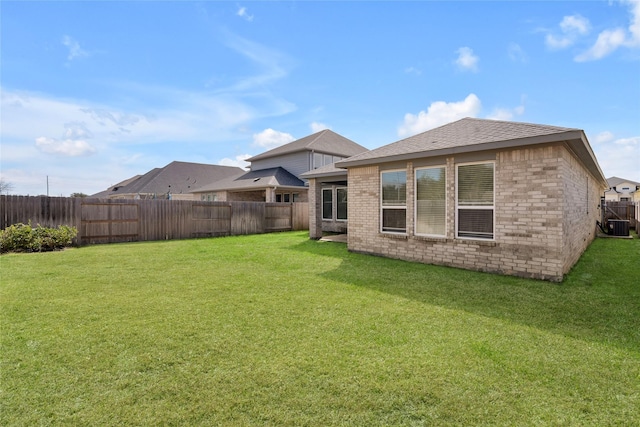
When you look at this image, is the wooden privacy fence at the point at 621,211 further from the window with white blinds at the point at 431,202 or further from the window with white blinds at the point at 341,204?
the window with white blinds at the point at 431,202

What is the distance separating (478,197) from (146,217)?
1268cm

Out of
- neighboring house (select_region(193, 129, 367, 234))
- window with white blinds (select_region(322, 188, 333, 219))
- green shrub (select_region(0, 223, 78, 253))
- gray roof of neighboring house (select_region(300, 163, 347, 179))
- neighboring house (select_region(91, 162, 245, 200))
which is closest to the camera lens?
green shrub (select_region(0, 223, 78, 253))

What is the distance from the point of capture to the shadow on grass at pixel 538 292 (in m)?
3.94

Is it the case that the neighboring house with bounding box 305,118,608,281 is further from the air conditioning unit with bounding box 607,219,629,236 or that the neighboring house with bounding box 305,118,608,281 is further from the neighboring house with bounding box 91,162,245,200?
the neighboring house with bounding box 91,162,245,200

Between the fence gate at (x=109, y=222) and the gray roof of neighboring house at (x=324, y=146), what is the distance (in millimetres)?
12450

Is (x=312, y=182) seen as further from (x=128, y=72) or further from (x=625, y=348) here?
(x=625, y=348)

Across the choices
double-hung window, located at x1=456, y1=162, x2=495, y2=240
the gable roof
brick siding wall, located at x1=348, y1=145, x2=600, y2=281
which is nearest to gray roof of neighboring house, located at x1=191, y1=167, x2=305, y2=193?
the gable roof

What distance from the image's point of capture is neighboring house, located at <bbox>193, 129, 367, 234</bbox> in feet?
70.1

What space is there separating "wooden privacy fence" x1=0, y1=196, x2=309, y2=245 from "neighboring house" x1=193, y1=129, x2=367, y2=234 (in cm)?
398

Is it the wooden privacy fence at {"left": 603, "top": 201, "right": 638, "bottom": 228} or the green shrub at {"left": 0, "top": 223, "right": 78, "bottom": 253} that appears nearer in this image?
the green shrub at {"left": 0, "top": 223, "right": 78, "bottom": 253}

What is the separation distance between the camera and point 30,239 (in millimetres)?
9953

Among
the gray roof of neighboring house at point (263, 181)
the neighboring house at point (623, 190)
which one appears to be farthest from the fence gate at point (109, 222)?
the neighboring house at point (623, 190)

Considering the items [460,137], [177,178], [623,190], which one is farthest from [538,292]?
[623,190]

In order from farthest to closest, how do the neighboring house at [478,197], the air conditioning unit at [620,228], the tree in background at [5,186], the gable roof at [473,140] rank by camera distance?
the tree in background at [5,186] < the air conditioning unit at [620,228] < the neighboring house at [478,197] < the gable roof at [473,140]
